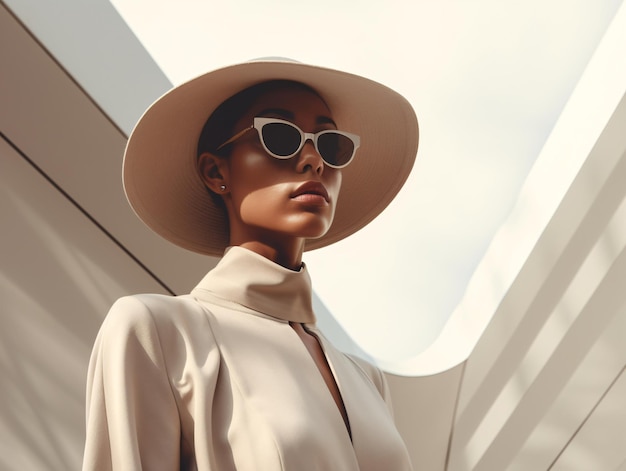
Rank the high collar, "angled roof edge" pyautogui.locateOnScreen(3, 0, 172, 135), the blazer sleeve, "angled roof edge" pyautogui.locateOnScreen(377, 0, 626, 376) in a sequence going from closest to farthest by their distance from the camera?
1. the blazer sleeve
2. the high collar
3. "angled roof edge" pyautogui.locateOnScreen(3, 0, 172, 135)
4. "angled roof edge" pyautogui.locateOnScreen(377, 0, 626, 376)

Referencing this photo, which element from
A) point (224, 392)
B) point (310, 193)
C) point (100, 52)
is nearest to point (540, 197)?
point (100, 52)

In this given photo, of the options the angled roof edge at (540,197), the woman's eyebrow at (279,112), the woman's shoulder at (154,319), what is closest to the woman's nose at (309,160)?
the woman's eyebrow at (279,112)

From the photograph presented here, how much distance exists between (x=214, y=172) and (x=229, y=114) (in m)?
0.15

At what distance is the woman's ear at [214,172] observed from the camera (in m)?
2.52

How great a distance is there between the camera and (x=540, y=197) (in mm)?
4883

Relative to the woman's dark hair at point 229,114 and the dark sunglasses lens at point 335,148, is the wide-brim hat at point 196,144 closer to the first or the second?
the woman's dark hair at point 229,114

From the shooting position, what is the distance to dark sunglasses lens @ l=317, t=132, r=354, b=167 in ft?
7.86

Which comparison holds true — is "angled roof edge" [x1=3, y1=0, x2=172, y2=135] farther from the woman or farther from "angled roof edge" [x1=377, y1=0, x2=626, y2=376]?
"angled roof edge" [x1=377, y1=0, x2=626, y2=376]

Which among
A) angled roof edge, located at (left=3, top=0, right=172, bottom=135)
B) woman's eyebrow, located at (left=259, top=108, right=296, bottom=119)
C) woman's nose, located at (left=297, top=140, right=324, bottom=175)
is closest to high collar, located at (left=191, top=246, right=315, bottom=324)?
woman's nose, located at (left=297, top=140, right=324, bottom=175)

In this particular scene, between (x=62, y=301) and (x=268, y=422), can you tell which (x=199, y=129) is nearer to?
(x=268, y=422)

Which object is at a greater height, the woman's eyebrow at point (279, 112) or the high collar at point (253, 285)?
the woman's eyebrow at point (279, 112)

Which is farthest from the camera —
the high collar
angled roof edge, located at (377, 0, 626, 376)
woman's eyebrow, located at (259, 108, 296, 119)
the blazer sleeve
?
angled roof edge, located at (377, 0, 626, 376)

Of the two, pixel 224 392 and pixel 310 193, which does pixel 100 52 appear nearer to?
pixel 310 193

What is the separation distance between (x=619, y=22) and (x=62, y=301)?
9.15ft
